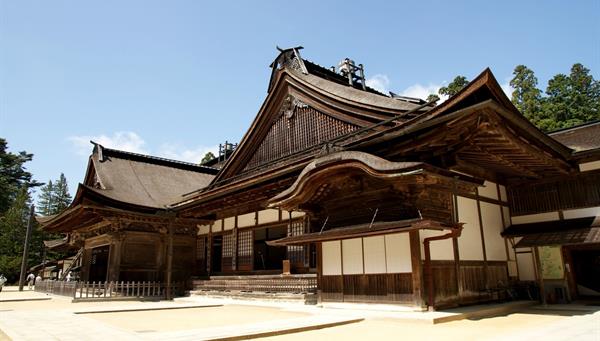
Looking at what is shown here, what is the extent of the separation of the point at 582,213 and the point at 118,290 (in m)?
16.4

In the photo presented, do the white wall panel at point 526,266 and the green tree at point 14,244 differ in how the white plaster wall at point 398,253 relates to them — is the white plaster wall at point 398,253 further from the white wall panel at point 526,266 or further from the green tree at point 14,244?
the green tree at point 14,244

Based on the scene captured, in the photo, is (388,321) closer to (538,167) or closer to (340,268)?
(340,268)

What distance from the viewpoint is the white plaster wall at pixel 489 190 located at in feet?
38.6

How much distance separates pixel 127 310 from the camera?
11.4 metres

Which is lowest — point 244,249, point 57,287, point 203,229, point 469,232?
point 57,287

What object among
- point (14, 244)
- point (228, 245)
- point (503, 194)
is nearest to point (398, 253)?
point (503, 194)

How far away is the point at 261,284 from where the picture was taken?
44.4 feet

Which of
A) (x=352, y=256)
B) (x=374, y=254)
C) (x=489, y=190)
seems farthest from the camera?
(x=489, y=190)

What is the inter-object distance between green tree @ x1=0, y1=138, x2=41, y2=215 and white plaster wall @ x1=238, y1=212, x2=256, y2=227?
46.2 m

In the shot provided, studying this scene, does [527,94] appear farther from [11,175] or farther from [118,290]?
[11,175]

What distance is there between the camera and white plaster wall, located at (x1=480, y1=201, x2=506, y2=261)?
1130 cm

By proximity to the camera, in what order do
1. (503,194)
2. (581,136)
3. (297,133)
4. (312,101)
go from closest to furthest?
(503,194)
(581,136)
(312,101)
(297,133)

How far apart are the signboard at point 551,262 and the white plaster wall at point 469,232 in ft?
8.48

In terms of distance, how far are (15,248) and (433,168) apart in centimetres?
4256
